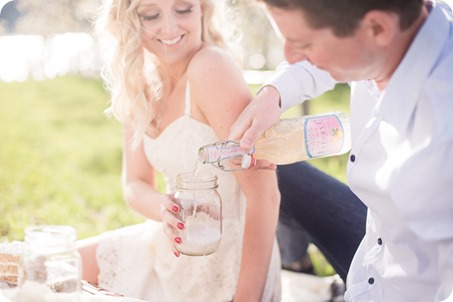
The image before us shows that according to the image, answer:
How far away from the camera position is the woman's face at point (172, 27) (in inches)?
84.6

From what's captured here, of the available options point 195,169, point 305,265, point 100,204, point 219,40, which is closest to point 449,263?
point 195,169

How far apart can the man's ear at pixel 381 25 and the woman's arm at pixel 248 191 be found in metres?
0.73

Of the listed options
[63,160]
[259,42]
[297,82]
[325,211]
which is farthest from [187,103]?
[259,42]

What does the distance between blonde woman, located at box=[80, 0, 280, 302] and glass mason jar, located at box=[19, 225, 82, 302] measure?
63 cm

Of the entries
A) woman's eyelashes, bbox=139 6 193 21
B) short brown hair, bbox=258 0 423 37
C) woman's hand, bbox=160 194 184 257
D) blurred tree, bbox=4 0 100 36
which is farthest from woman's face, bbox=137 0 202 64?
blurred tree, bbox=4 0 100 36

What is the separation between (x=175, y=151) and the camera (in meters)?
2.29

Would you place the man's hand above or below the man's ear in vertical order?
below

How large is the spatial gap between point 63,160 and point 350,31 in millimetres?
3752

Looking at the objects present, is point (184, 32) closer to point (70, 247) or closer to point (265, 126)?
point (265, 126)

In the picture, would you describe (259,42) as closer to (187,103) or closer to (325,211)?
(325,211)

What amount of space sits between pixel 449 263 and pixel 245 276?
0.74 metres

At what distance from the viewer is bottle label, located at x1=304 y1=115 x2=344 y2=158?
197 cm

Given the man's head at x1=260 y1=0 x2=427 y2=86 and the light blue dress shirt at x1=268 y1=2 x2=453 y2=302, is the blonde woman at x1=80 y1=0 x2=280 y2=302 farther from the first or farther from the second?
the man's head at x1=260 y1=0 x2=427 y2=86

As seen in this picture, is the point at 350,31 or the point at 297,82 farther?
the point at 297,82
